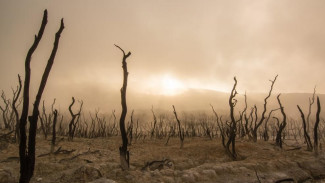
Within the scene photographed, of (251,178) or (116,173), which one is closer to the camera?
(116,173)

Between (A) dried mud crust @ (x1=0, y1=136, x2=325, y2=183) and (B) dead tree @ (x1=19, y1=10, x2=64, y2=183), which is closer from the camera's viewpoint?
Answer: (B) dead tree @ (x1=19, y1=10, x2=64, y2=183)

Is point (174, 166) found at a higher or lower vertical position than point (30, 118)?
lower

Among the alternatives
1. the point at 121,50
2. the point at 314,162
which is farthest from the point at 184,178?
the point at 314,162

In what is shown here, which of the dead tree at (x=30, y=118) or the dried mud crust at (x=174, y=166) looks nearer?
the dead tree at (x=30, y=118)

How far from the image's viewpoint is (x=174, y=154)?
1257 centimetres

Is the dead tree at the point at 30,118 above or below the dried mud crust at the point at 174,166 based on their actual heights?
above

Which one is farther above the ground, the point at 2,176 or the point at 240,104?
the point at 240,104

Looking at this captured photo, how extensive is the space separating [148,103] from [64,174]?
94780mm

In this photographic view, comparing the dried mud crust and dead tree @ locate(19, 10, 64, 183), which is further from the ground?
dead tree @ locate(19, 10, 64, 183)

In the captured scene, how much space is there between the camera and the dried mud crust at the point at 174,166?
305 inches

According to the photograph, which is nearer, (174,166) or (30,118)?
(30,118)

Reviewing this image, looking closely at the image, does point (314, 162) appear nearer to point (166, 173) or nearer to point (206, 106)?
point (166, 173)

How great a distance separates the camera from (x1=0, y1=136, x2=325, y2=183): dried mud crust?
25.4 ft

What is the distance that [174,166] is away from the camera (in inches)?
412
